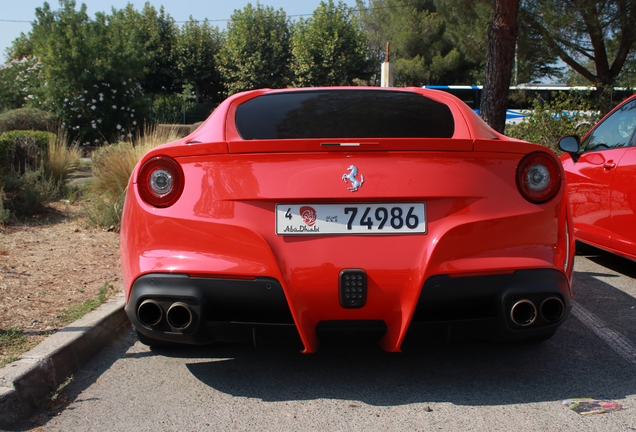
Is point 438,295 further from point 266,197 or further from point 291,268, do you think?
point 266,197

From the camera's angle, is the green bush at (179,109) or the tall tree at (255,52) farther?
the tall tree at (255,52)

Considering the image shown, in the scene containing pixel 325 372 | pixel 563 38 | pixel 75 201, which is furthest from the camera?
pixel 563 38

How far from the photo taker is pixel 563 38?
1681 cm

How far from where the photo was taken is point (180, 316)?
2.44 meters

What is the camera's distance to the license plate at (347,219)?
2.33 metres

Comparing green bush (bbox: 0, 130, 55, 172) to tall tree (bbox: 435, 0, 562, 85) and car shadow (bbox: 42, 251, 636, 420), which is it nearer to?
car shadow (bbox: 42, 251, 636, 420)

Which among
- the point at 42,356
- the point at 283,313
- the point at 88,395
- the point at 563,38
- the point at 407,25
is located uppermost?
the point at 407,25

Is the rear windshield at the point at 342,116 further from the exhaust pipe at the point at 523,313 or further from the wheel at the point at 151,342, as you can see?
the wheel at the point at 151,342

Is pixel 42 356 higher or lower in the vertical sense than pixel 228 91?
lower

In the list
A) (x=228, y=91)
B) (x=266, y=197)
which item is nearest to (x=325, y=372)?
(x=266, y=197)

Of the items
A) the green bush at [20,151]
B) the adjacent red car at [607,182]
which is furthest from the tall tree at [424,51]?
the adjacent red car at [607,182]

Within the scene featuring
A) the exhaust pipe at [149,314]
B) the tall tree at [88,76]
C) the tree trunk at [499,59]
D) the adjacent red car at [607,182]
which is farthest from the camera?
the tall tree at [88,76]

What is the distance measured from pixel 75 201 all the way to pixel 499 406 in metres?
7.12

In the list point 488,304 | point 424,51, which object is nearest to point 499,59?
point 488,304
